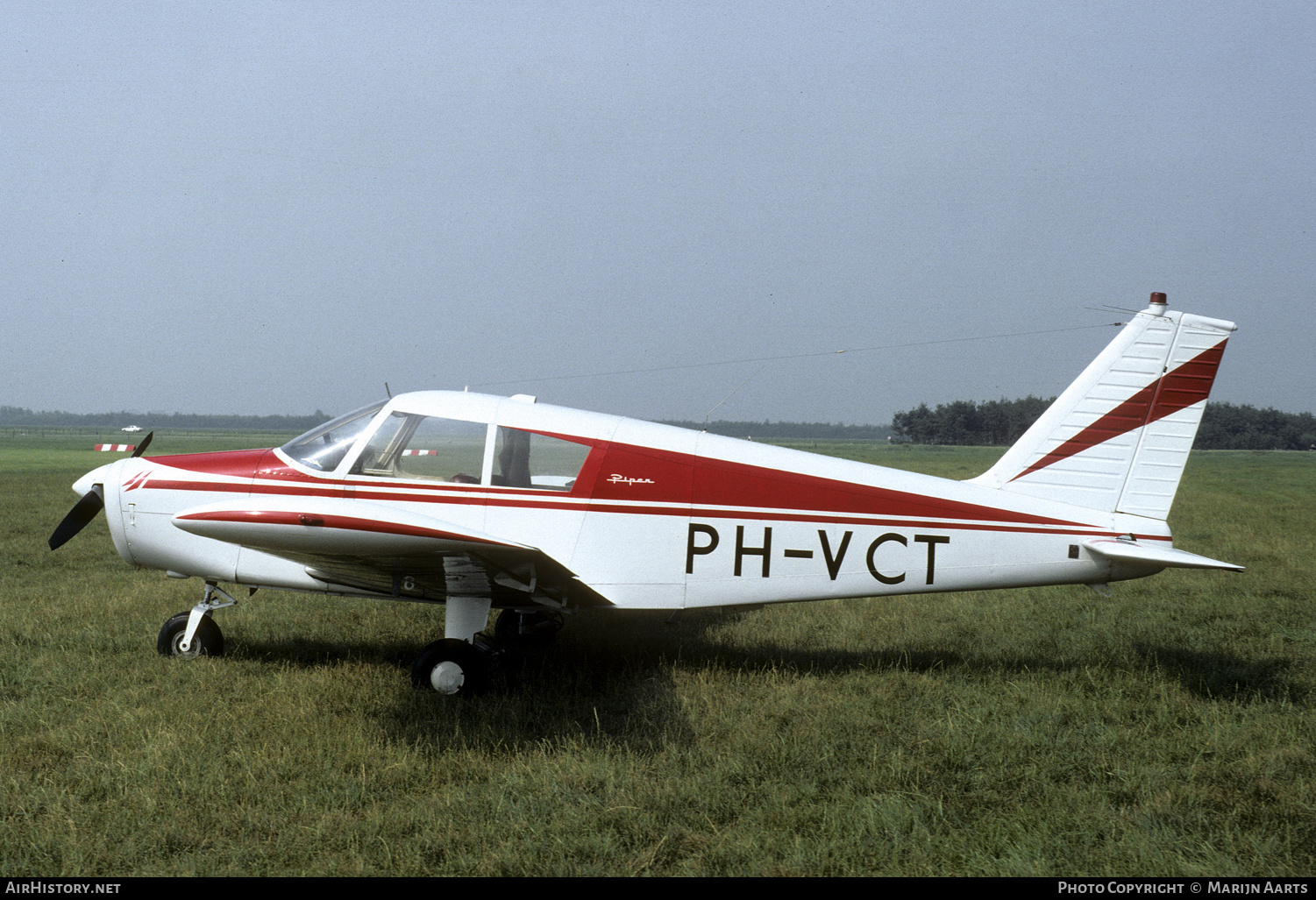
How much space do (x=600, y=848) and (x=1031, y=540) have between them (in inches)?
152

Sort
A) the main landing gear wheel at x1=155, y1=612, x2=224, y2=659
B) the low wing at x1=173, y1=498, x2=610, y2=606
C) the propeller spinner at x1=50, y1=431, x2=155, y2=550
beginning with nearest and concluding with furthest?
the low wing at x1=173, y1=498, x2=610, y2=606 → the propeller spinner at x1=50, y1=431, x2=155, y2=550 → the main landing gear wheel at x1=155, y1=612, x2=224, y2=659

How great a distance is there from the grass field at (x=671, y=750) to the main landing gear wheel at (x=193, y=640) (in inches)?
4.9

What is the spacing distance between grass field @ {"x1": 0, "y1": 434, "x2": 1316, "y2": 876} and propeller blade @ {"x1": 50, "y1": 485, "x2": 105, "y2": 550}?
2.96 ft

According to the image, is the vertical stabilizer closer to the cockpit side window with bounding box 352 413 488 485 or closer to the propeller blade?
the cockpit side window with bounding box 352 413 488 485

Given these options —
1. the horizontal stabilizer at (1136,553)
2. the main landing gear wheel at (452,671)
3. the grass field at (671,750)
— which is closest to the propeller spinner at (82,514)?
the grass field at (671,750)

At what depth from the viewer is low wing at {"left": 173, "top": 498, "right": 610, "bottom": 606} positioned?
A: 423 centimetres

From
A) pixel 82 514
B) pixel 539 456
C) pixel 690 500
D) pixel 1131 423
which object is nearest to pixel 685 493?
pixel 690 500

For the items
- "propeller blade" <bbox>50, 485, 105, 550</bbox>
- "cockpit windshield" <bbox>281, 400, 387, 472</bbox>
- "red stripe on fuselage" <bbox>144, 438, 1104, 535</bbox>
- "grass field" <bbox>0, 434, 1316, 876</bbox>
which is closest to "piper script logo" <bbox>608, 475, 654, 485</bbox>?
"red stripe on fuselage" <bbox>144, 438, 1104, 535</bbox>

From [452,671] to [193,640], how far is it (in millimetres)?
2349

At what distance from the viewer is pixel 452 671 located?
5586mm

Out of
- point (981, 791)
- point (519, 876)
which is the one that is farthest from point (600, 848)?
point (981, 791)

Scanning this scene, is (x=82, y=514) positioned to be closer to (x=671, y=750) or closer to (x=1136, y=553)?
(x=671, y=750)

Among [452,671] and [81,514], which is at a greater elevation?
[81,514]

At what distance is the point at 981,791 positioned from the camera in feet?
13.9
